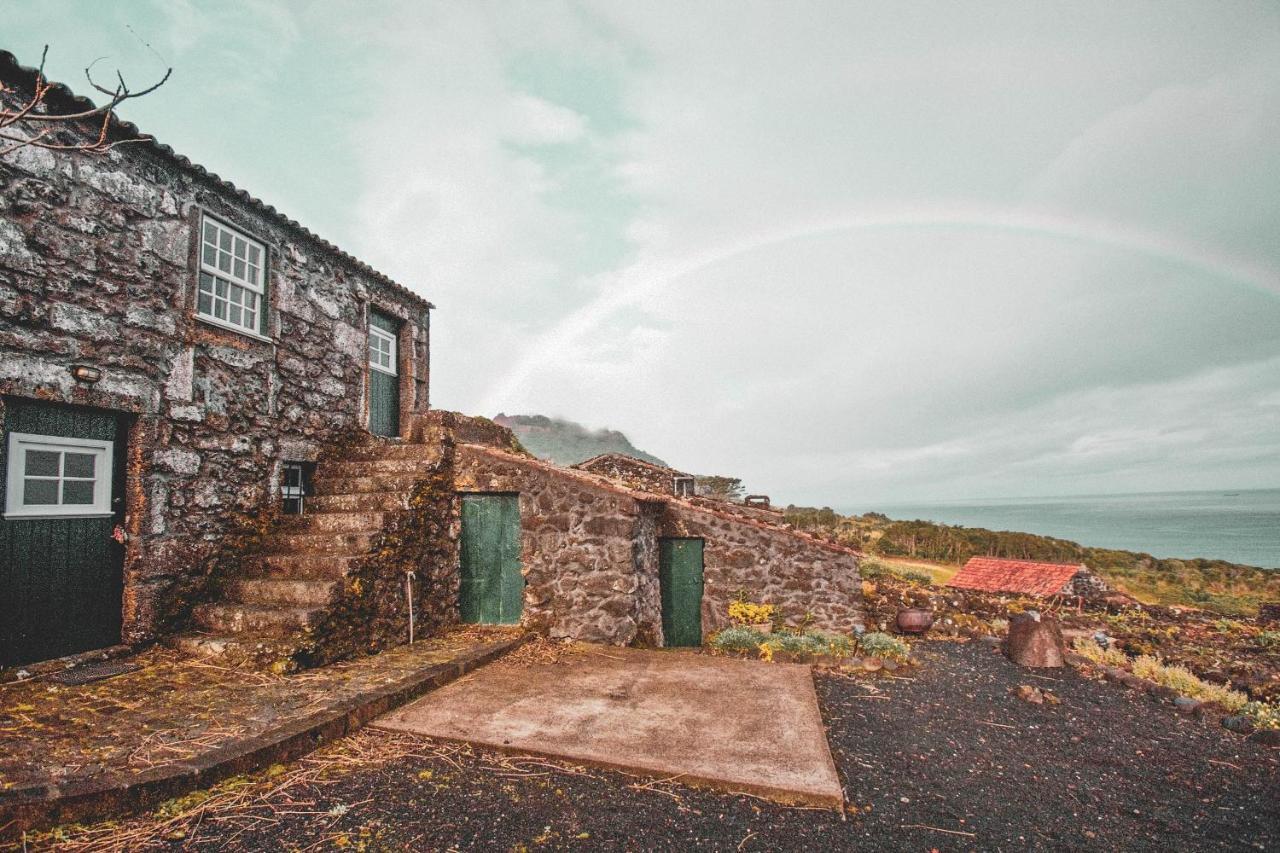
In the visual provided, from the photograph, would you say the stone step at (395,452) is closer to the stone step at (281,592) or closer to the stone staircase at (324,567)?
the stone staircase at (324,567)

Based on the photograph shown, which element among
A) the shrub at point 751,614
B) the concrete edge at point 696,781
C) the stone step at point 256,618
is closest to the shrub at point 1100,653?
the shrub at point 751,614

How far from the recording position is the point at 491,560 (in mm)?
8203

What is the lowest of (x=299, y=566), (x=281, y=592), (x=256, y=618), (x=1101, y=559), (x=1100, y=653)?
(x=1101, y=559)

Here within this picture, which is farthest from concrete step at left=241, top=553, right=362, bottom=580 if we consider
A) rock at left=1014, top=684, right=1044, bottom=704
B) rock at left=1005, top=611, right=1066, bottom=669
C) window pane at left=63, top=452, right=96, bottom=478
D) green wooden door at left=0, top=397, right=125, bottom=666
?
rock at left=1005, top=611, right=1066, bottom=669

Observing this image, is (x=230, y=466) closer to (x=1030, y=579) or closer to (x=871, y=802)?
(x=871, y=802)

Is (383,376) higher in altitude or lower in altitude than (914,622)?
higher

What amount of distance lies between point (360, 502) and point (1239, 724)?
1033cm

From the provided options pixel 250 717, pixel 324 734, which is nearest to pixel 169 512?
pixel 250 717

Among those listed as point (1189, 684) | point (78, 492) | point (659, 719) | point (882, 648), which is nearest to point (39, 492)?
point (78, 492)

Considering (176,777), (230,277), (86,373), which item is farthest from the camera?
(230,277)

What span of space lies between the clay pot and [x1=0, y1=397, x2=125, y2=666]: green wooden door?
1167 centimetres

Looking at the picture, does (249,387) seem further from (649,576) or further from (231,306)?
(649,576)

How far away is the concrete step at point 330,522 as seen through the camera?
6957 millimetres

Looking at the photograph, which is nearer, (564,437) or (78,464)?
(78,464)
